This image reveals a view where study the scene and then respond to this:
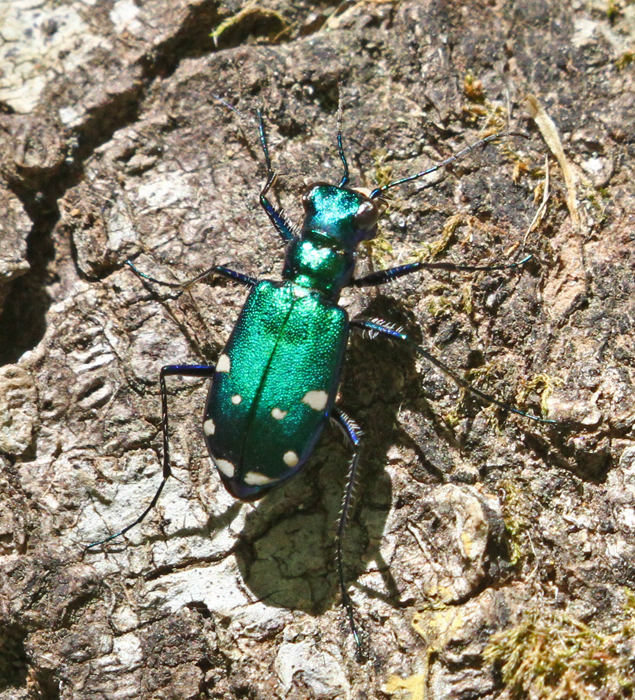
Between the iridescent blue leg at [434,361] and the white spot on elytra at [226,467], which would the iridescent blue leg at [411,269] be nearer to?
the iridescent blue leg at [434,361]

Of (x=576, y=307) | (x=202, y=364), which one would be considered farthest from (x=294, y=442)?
(x=576, y=307)

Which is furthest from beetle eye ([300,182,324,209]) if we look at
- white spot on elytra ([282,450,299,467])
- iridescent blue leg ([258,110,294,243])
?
white spot on elytra ([282,450,299,467])

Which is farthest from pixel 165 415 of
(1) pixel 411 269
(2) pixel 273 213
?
(1) pixel 411 269

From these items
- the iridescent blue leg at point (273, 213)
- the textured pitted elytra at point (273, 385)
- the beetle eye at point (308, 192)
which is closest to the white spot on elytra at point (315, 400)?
the textured pitted elytra at point (273, 385)

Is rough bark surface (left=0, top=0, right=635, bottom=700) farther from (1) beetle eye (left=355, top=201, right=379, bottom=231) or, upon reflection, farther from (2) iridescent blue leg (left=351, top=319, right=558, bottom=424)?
(1) beetle eye (left=355, top=201, right=379, bottom=231)

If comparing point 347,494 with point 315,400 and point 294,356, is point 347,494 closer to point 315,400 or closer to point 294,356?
point 315,400

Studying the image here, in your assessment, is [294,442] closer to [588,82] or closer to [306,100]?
[306,100]
